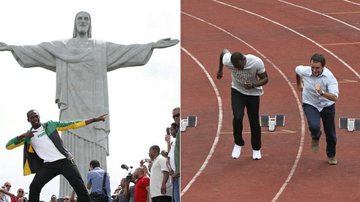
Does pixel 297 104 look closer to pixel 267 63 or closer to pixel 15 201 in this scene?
pixel 267 63

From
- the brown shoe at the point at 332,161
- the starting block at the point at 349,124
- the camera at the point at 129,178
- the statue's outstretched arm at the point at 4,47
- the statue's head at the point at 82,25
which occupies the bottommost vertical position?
the camera at the point at 129,178

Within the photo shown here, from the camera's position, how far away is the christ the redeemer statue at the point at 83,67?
26.2 metres

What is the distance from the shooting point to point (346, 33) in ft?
90.0

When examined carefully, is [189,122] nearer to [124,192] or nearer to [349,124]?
[349,124]

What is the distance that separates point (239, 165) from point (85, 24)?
8.34m

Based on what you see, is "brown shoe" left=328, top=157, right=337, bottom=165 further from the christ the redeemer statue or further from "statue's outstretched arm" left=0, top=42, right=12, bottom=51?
"statue's outstretched arm" left=0, top=42, right=12, bottom=51

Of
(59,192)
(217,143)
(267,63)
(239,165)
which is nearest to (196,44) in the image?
(267,63)

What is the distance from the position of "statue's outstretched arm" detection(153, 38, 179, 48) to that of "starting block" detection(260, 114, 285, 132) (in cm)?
368

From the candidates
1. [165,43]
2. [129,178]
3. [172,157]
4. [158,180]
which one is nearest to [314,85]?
[172,157]

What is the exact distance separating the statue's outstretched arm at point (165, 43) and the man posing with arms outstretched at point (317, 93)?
7.30m

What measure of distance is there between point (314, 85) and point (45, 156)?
4003mm

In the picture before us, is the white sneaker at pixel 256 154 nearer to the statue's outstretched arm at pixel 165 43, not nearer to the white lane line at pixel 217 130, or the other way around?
the white lane line at pixel 217 130

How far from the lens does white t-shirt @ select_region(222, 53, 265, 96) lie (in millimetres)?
17422

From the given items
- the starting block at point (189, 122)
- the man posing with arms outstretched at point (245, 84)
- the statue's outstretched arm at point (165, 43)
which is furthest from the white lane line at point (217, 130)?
the man posing with arms outstretched at point (245, 84)
